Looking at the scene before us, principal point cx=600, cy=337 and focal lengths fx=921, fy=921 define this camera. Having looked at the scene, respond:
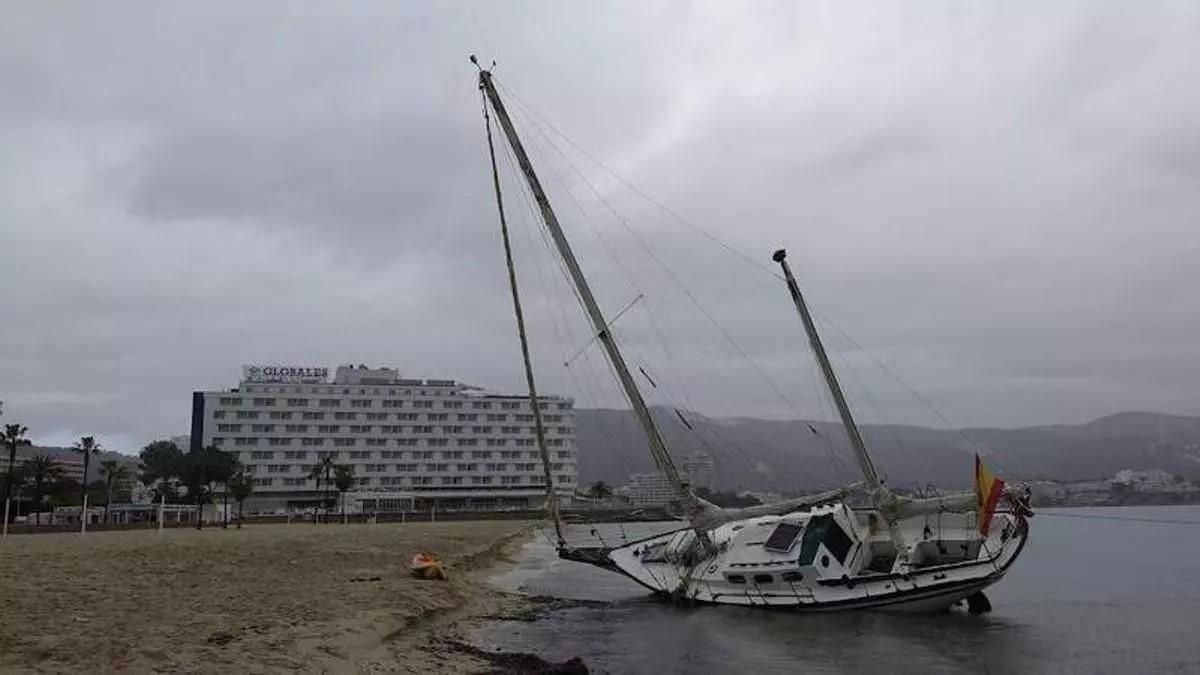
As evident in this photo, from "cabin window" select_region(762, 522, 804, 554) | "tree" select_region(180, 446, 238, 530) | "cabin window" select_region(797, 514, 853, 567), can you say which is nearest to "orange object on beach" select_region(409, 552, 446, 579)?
"cabin window" select_region(762, 522, 804, 554)

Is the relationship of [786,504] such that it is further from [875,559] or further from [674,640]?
[674,640]

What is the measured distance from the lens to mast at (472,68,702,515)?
4012 centimetres

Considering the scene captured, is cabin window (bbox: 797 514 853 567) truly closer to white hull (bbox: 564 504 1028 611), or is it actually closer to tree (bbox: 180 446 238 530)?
white hull (bbox: 564 504 1028 611)

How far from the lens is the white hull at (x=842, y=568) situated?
33.7 m

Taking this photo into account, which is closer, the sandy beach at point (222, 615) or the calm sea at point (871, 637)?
the sandy beach at point (222, 615)

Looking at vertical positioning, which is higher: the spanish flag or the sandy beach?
the spanish flag

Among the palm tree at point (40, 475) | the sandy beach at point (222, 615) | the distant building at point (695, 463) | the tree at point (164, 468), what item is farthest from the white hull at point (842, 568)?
the tree at point (164, 468)

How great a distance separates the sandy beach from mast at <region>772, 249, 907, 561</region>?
16.2 m

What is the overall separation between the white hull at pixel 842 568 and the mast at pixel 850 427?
727mm

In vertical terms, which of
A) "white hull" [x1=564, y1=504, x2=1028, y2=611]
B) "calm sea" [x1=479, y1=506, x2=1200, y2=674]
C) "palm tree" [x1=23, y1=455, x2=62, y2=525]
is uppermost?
"palm tree" [x1=23, y1=455, x2=62, y2=525]

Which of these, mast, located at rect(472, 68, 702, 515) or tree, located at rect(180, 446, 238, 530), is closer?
mast, located at rect(472, 68, 702, 515)

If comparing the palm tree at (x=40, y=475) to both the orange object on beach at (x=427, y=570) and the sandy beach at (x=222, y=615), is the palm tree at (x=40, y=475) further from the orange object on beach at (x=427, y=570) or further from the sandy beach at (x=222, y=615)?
the orange object on beach at (x=427, y=570)

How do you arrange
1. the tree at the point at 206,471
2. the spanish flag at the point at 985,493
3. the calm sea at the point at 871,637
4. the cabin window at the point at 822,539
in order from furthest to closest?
1. the tree at the point at 206,471
2. the cabin window at the point at 822,539
3. the spanish flag at the point at 985,493
4. the calm sea at the point at 871,637

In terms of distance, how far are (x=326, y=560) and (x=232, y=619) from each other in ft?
78.9
